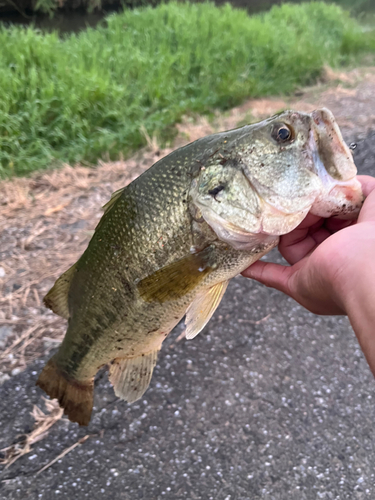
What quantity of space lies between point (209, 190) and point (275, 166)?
11.9 inches

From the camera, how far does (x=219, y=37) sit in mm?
9141

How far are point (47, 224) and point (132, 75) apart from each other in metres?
4.37

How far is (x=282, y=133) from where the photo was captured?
163cm

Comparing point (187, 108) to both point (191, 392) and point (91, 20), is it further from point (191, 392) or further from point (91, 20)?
point (91, 20)

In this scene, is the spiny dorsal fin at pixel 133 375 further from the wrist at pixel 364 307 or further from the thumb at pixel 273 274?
the wrist at pixel 364 307

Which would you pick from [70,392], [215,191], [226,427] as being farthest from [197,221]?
[226,427]

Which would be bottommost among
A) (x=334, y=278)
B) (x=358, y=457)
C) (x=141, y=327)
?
(x=358, y=457)

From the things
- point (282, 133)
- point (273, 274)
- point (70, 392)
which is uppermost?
point (282, 133)

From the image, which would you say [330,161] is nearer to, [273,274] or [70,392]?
[273,274]

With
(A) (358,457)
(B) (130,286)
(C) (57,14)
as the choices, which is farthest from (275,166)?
(C) (57,14)

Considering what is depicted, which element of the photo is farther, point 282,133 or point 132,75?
point 132,75

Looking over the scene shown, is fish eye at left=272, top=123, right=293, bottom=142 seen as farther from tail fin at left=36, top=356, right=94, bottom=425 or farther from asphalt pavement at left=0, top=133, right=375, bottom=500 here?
asphalt pavement at left=0, top=133, right=375, bottom=500

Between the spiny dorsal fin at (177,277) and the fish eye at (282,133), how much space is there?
57cm

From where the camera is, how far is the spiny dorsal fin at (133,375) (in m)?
2.06
